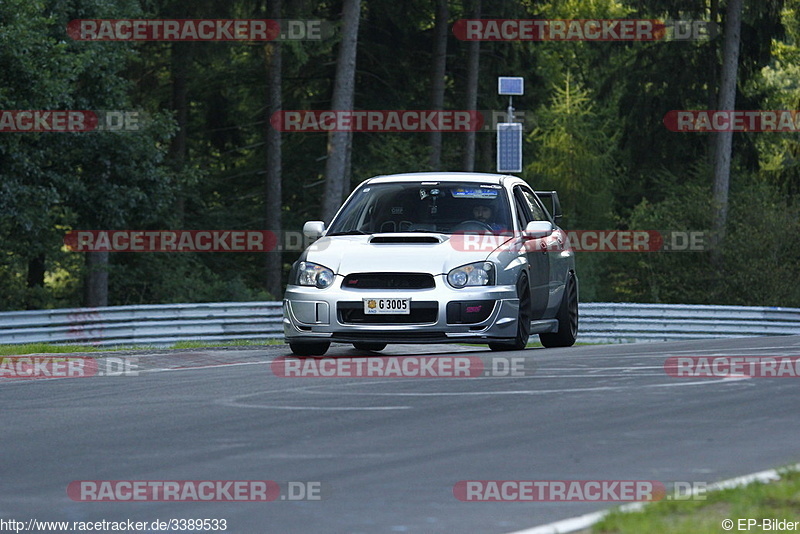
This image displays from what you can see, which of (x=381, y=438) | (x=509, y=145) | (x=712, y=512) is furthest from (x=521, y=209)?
(x=509, y=145)

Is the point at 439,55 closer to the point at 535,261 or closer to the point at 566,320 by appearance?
the point at 566,320

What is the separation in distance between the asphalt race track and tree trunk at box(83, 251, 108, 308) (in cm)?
2707

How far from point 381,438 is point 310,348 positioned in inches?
249

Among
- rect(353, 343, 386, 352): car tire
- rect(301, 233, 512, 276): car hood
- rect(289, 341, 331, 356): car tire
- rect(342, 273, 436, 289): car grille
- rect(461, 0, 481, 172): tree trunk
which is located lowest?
rect(353, 343, 386, 352): car tire

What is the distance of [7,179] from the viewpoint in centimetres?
2955

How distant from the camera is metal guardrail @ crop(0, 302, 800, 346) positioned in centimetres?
2050

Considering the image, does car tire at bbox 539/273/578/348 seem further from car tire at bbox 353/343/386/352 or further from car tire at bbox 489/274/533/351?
car tire at bbox 353/343/386/352

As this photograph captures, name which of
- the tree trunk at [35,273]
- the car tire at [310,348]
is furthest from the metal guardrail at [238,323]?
the tree trunk at [35,273]

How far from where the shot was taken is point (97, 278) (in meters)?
39.8

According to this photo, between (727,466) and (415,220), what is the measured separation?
8.13 meters

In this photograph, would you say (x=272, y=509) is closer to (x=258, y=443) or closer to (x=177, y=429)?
(x=258, y=443)

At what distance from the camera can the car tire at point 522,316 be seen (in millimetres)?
14828

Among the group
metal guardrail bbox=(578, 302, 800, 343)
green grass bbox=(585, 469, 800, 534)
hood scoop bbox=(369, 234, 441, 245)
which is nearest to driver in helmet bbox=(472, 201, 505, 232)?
hood scoop bbox=(369, 234, 441, 245)

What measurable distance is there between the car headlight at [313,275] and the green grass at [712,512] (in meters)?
7.81
